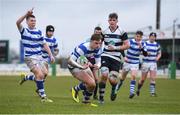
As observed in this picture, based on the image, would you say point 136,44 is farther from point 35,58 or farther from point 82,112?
point 82,112

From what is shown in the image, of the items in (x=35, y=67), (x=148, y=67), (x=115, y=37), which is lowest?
(x=148, y=67)

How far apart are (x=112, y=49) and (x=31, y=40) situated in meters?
2.27

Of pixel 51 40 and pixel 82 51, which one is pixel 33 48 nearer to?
pixel 82 51

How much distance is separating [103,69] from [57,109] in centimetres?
296

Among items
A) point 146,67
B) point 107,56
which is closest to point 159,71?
point 146,67

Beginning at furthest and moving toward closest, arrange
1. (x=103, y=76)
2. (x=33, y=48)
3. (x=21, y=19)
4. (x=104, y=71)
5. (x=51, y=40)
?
1. (x=51, y=40)
2. (x=33, y=48)
3. (x=104, y=71)
4. (x=103, y=76)
5. (x=21, y=19)

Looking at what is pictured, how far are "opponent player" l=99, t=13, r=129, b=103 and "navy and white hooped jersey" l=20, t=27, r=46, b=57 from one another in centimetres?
184

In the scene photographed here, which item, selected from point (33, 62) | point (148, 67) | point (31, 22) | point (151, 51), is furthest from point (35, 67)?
point (151, 51)

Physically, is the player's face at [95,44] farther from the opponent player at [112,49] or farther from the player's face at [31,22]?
the player's face at [31,22]

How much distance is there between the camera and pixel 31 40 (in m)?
15.9

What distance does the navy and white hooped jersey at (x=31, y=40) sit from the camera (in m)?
15.9

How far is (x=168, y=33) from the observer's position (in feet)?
237

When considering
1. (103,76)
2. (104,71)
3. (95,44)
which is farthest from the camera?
(104,71)

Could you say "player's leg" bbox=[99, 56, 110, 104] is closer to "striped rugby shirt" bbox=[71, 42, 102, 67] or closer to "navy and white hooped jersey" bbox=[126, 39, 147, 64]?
"striped rugby shirt" bbox=[71, 42, 102, 67]
